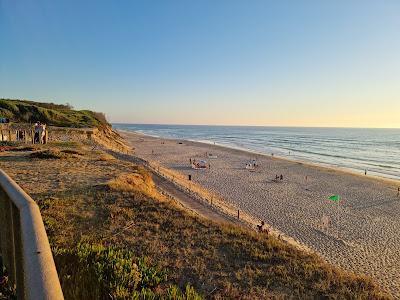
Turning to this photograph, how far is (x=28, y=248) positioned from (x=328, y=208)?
80.4 ft

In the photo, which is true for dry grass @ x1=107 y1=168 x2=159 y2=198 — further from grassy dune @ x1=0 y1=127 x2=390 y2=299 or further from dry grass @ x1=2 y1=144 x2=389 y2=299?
dry grass @ x1=2 y1=144 x2=389 y2=299

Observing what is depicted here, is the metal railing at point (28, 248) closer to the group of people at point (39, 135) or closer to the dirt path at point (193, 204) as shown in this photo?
the dirt path at point (193, 204)

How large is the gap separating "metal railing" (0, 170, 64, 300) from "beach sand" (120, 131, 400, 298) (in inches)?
489

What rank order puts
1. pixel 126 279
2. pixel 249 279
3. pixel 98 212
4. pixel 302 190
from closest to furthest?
pixel 126 279 → pixel 249 279 → pixel 98 212 → pixel 302 190

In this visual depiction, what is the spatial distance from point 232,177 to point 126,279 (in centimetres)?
3032

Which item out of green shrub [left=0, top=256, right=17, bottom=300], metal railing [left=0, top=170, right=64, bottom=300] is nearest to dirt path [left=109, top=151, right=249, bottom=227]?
green shrub [left=0, top=256, right=17, bottom=300]

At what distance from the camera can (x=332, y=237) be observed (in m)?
17.5

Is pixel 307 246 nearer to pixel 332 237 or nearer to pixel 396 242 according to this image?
pixel 332 237

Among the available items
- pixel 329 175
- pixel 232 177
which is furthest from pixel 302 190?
pixel 329 175

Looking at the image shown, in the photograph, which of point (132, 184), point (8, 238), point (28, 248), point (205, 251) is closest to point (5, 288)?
point (8, 238)

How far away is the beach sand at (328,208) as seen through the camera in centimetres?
1486

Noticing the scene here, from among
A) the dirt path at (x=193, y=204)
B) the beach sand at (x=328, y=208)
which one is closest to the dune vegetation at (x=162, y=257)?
the dirt path at (x=193, y=204)

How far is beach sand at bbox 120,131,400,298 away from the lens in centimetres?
1486

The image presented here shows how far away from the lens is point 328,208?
23.6 meters
